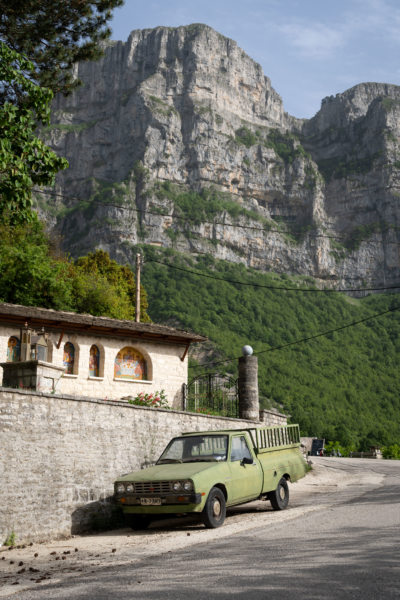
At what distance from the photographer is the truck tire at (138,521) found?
10492 millimetres

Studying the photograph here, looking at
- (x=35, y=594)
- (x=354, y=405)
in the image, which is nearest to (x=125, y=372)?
(x=35, y=594)

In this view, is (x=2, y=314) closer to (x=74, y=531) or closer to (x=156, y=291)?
(x=74, y=531)

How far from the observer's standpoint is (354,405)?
66.7 metres

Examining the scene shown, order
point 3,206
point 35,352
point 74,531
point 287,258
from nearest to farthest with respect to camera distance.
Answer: point 3,206 < point 74,531 < point 35,352 < point 287,258

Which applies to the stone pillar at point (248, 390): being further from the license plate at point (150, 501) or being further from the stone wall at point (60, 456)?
the license plate at point (150, 501)

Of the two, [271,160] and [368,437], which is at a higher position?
[271,160]

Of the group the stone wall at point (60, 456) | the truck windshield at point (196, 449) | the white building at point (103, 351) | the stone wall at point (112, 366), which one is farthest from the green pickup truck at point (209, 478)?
the stone wall at point (112, 366)

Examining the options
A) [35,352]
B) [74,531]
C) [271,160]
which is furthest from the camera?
[271,160]

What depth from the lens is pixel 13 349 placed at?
17453 mm

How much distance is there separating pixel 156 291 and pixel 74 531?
205 feet

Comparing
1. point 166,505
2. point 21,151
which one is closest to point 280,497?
point 166,505

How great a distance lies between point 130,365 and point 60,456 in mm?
9101

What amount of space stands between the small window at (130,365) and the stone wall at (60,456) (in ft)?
21.5

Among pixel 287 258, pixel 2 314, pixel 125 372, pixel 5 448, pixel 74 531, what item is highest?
pixel 287 258
